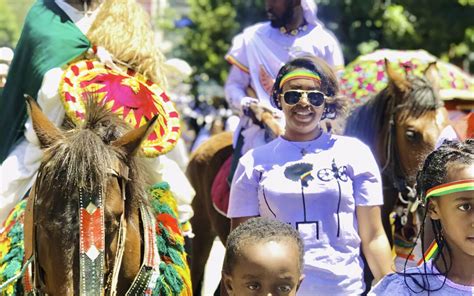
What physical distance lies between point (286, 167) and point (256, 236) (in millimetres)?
1157

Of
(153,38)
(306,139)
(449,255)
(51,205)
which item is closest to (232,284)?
(449,255)

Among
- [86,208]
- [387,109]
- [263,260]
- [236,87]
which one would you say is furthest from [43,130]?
[387,109]

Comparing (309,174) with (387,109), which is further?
(387,109)

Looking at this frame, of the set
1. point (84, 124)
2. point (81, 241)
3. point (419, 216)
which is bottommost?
point (419, 216)

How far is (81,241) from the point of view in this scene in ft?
13.3

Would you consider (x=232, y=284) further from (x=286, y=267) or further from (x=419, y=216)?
(x=419, y=216)

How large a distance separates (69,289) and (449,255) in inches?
65.5

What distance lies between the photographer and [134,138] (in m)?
4.51

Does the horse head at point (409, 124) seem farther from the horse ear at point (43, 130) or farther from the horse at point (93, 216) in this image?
the horse ear at point (43, 130)

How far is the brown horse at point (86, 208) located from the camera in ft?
13.4

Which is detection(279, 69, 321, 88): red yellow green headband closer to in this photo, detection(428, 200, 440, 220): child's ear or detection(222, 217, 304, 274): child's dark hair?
detection(222, 217, 304, 274): child's dark hair

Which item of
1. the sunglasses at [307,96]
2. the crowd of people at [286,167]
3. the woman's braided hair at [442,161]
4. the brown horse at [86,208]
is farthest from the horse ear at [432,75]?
the woman's braided hair at [442,161]

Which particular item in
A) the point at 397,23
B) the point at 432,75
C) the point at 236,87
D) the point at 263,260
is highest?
the point at 263,260

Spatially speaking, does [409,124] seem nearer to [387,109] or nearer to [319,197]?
[387,109]
